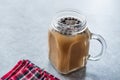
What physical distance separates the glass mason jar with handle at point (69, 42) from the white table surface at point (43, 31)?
3cm

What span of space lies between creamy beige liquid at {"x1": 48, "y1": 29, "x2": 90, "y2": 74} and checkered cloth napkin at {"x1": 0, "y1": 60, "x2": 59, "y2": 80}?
4 cm

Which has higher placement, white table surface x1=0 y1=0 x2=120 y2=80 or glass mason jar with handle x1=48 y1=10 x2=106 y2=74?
glass mason jar with handle x1=48 y1=10 x2=106 y2=74

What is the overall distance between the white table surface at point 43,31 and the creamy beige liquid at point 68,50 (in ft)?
0.08

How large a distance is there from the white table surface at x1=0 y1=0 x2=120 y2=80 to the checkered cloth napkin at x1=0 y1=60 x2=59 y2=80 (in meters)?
0.02

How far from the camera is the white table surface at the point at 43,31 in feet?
2.47

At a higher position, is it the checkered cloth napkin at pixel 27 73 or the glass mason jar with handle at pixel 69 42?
the glass mason jar with handle at pixel 69 42

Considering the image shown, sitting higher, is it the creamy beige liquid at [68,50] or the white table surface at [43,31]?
the creamy beige liquid at [68,50]

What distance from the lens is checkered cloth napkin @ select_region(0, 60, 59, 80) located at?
0.70 meters

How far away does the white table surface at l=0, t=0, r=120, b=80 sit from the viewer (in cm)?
75

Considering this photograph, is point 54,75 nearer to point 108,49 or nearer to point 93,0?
point 108,49

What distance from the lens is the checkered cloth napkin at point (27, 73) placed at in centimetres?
70

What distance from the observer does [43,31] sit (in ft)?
2.87

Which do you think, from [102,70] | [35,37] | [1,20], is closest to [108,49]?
[102,70]

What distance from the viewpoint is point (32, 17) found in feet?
3.06
